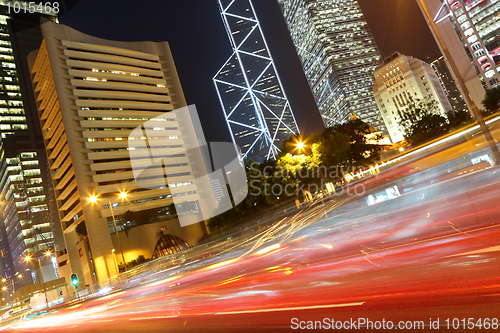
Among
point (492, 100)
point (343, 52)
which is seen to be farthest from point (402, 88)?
point (492, 100)

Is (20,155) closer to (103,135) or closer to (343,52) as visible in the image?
(103,135)

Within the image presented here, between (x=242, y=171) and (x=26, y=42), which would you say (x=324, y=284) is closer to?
(x=242, y=171)

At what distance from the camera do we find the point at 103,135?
7144 cm

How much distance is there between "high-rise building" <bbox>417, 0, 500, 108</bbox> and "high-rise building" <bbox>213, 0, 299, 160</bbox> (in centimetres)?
4427

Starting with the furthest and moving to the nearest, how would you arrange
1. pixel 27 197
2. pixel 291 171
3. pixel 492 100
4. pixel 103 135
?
pixel 27 197
pixel 103 135
pixel 492 100
pixel 291 171

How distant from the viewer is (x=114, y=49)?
3155 inches

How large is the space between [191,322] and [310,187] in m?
34.7

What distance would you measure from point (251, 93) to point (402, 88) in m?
82.7

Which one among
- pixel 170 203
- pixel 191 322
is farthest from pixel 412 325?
pixel 170 203

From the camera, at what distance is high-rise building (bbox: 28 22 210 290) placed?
66.6m

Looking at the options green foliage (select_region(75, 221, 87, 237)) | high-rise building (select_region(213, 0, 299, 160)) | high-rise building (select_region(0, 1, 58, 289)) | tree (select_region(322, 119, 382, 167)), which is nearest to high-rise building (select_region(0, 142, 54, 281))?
high-rise building (select_region(0, 1, 58, 289))

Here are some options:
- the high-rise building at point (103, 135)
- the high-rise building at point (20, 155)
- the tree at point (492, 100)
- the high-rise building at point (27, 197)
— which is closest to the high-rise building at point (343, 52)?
the tree at point (492, 100)

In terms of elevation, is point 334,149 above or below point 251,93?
below

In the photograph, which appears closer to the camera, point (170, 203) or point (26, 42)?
point (170, 203)
